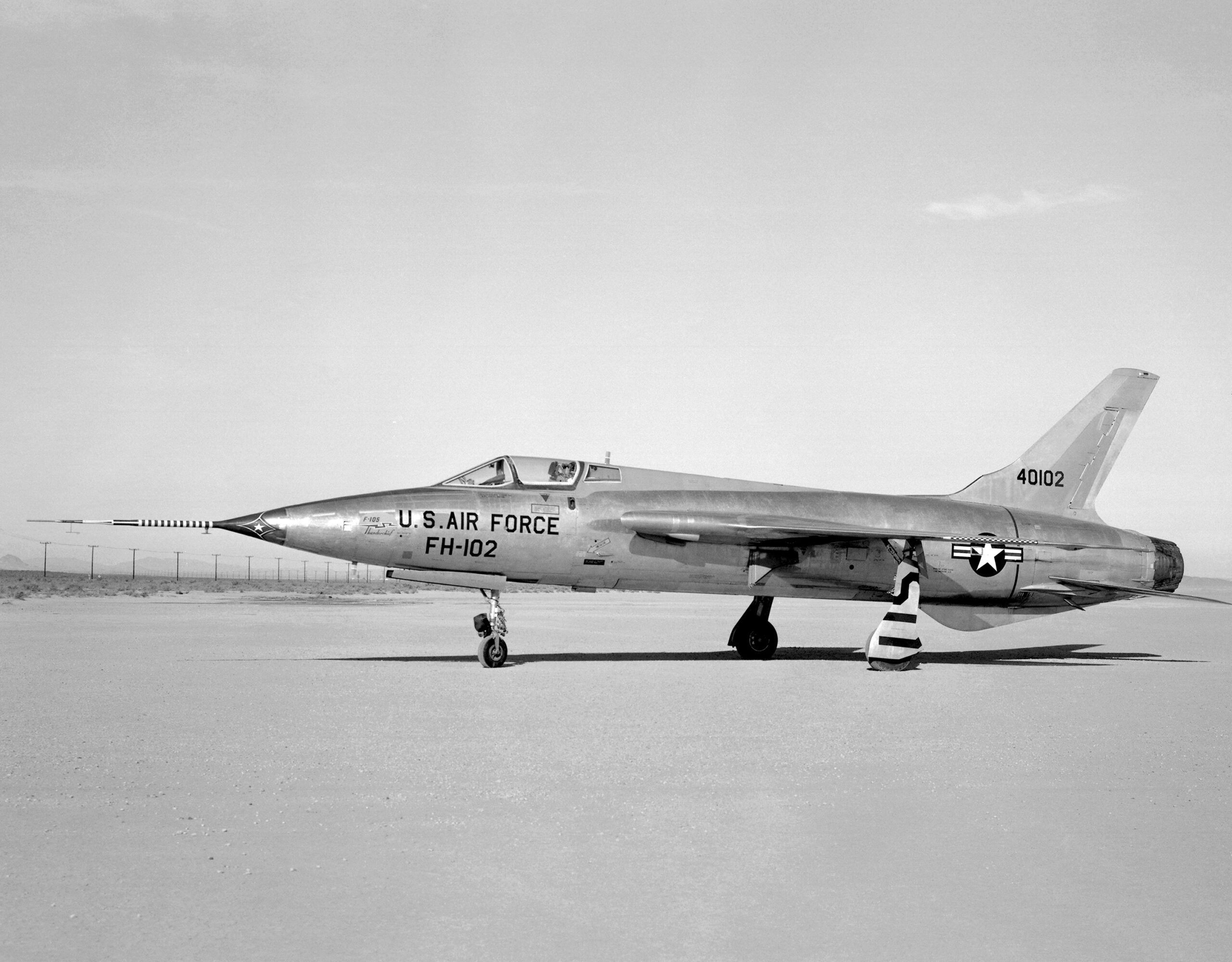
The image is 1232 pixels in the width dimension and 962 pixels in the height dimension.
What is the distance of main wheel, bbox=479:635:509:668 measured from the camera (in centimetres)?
1488

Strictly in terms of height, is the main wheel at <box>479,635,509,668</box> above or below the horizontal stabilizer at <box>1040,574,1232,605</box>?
below

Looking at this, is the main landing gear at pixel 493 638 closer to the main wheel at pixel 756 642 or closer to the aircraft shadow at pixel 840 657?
the aircraft shadow at pixel 840 657

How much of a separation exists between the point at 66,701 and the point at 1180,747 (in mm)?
9874

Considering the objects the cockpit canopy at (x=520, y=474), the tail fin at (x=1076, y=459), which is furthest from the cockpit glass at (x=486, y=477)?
the tail fin at (x=1076, y=459)

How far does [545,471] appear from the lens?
645 inches

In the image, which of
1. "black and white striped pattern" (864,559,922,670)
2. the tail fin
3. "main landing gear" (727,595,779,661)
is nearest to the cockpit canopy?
"main landing gear" (727,595,779,661)

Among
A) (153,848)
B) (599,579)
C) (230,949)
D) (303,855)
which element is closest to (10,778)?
(153,848)

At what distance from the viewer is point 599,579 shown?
16.4 metres

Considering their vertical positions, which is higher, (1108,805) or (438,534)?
(438,534)

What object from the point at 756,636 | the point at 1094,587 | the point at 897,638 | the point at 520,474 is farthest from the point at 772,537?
the point at 1094,587

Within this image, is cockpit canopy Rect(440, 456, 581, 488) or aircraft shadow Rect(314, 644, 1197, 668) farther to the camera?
aircraft shadow Rect(314, 644, 1197, 668)

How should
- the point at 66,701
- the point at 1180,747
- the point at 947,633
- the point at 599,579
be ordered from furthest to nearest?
the point at 947,633 → the point at 599,579 → the point at 66,701 → the point at 1180,747

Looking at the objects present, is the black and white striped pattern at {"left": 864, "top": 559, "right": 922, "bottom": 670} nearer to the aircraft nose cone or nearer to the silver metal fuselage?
the silver metal fuselage

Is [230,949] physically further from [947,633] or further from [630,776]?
[947,633]
